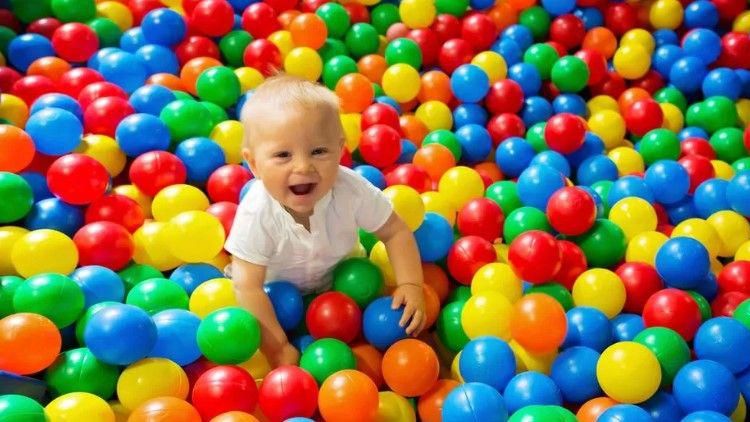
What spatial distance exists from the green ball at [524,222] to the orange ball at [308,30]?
867 millimetres

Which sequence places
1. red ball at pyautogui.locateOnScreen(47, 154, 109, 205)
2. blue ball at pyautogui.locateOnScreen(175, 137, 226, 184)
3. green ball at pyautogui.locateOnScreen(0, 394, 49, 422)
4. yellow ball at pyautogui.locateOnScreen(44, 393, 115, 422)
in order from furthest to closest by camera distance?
blue ball at pyautogui.locateOnScreen(175, 137, 226, 184)
red ball at pyautogui.locateOnScreen(47, 154, 109, 205)
yellow ball at pyautogui.locateOnScreen(44, 393, 115, 422)
green ball at pyautogui.locateOnScreen(0, 394, 49, 422)

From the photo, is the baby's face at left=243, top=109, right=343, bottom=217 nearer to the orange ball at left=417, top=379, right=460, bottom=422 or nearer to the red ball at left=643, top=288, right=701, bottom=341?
the orange ball at left=417, top=379, right=460, bottom=422

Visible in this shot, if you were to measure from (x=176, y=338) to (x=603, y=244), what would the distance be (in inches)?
34.2

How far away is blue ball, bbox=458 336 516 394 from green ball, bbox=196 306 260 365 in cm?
37

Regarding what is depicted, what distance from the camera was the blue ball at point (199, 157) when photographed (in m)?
2.06

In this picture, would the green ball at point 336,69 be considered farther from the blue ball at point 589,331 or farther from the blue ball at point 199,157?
the blue ball at point 589,331

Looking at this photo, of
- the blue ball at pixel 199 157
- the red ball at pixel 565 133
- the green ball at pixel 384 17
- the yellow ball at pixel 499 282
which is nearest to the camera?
the yellow ball at pixel 499 282

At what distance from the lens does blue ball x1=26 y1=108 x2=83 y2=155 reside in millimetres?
1953

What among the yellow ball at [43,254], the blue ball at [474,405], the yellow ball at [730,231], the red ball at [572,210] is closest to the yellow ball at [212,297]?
the yellow ball at [43,254]

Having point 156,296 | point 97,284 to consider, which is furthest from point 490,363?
point 97,284

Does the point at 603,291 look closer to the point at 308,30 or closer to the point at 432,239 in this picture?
the point at 432,239

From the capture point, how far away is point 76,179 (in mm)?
1844

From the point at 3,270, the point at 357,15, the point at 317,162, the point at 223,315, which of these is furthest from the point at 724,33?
the point at 3,270

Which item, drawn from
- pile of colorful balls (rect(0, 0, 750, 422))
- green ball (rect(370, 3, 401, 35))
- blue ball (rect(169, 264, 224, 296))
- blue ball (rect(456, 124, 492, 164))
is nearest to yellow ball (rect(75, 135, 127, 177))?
pile of colorful balls (rect(0, 0, 750, 422))
